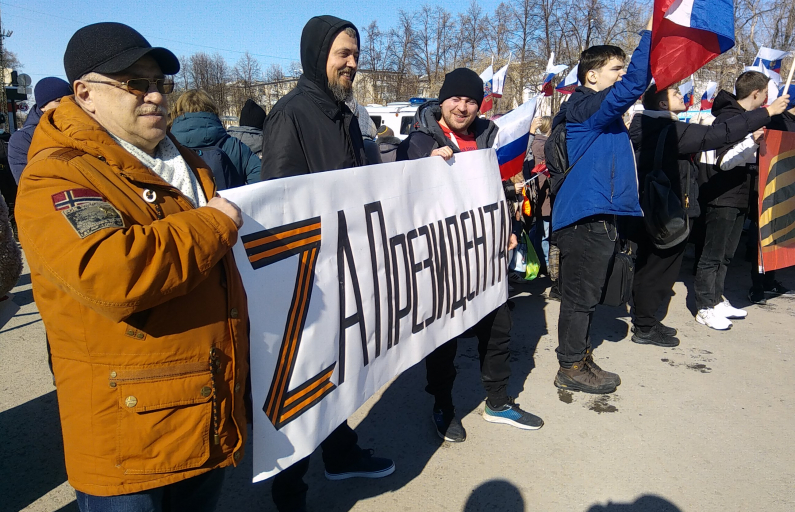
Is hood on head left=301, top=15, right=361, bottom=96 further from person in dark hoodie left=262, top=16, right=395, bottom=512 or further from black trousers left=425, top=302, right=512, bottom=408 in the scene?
black trousers left=425, top=302, right=512, bottom=408

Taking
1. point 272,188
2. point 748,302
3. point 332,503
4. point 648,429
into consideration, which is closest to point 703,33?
point 648,429

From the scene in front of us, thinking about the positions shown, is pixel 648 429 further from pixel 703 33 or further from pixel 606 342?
pixel 703 33

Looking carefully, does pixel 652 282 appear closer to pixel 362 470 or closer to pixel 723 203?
pixel 723 203

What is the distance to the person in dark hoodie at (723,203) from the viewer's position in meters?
4.70

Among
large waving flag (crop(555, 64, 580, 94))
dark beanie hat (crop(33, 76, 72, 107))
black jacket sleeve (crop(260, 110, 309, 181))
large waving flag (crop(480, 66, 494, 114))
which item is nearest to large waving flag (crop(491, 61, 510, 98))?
large waving flag (crop(480, 66, 494, 114))

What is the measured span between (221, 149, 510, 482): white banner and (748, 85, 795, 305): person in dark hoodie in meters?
3.72

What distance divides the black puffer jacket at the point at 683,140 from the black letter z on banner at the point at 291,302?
3.17 metres

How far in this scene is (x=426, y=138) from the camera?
305 centimetres

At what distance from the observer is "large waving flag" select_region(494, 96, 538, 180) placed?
12.9 feet

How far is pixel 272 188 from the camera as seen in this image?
182 centimetres

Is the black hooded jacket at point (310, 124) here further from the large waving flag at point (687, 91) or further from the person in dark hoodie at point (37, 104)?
the large waving flag at point (687, 91)

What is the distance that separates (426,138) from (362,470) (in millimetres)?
1812

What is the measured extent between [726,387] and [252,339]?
3.52m

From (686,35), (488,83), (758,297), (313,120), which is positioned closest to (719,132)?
(686,35)
